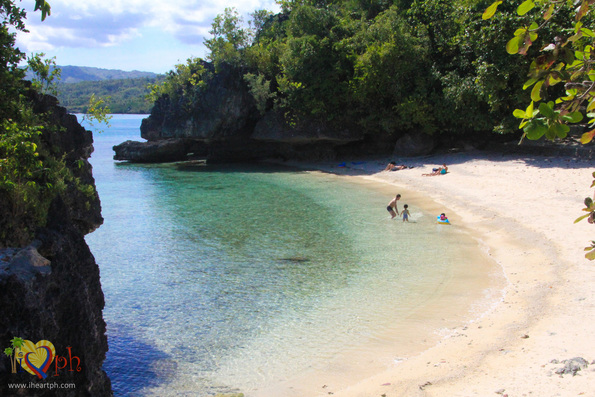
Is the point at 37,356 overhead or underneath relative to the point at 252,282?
overhead

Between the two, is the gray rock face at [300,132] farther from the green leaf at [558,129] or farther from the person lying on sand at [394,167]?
the green leaf at [558,129]

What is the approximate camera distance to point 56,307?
5262 millimetres

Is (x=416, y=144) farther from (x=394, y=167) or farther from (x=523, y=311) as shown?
(x=523, y=311)

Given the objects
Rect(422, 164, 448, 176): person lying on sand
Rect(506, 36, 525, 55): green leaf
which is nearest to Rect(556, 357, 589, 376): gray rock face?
Rect(506, 36, 525, 55): green leaf

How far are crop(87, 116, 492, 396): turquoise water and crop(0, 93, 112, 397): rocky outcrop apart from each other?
199cm

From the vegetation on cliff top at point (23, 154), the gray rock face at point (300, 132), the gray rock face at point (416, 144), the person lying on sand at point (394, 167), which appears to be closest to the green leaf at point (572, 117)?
the vegetation on cliff top at point (23, 154)

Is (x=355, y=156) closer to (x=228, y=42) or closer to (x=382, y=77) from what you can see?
(x=382, y=77)

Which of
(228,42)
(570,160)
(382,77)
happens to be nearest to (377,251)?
(570,160)

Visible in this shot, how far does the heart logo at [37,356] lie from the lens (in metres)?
4.57

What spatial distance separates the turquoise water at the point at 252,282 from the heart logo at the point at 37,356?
2796mm

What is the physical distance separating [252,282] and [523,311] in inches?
257

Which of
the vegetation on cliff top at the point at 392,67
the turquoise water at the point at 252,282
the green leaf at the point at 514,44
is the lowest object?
the turquoise water at the point at 252,282

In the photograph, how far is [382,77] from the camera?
98.6 ft

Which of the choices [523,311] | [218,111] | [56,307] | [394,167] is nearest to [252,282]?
[523,311]
